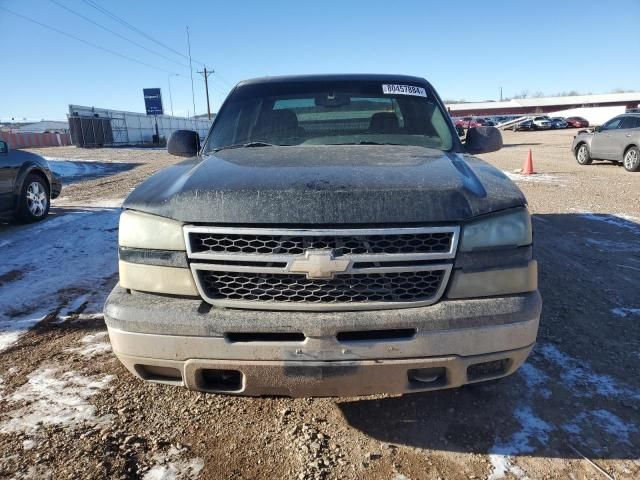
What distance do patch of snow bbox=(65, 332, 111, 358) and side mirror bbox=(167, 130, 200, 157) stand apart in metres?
1.53

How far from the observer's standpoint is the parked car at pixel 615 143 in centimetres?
1343

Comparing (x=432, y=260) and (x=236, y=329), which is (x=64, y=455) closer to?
(x=236, y=329)

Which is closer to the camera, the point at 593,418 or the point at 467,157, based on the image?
the point at 593,418

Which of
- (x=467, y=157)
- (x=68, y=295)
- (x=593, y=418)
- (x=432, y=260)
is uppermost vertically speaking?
(x=467, y=157)

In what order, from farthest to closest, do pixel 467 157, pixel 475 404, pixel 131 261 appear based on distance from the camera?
pixel 467 157, pixel 475 404, pixel 131 261

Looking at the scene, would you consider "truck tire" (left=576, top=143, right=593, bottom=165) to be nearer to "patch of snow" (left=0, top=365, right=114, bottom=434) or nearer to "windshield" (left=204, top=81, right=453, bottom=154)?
"windshield" (left=204, top=81, right=453, bottom=154)

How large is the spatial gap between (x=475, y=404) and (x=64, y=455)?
2187mm

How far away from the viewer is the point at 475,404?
8.78 feet

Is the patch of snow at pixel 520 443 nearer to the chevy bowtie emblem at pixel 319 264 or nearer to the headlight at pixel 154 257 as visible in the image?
the chevy bowtie emblem at pixel 319 264

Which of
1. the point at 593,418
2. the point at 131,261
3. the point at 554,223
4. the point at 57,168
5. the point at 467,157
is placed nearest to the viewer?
the point at 131,261

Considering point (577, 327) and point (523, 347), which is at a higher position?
point (523, 347)

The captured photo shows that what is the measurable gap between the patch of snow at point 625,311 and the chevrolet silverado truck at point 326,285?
2229 millimetres

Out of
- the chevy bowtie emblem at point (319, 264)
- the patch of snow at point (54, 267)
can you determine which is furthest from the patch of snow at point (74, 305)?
the chevy bowtie emblem at point (319, 264)

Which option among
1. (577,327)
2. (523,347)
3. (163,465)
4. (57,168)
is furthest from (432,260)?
(57,168)
